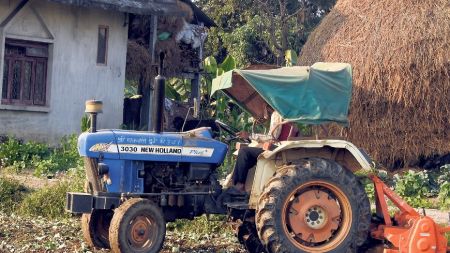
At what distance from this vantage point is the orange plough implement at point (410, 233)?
32.2 ft

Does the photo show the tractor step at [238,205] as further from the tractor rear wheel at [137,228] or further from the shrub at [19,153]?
the shrub at [19,153]

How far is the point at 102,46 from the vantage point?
21359 millimetres

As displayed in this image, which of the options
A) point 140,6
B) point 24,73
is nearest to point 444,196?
point 140,6

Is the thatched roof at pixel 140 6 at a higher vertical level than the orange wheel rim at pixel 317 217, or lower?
higher

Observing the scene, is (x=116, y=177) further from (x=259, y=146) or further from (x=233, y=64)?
(x=233, y=64)

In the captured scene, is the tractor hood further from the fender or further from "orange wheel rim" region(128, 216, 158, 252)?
"orange wheel rim" region(128, 216, 158, 252)

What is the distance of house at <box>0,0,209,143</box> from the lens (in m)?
19.5

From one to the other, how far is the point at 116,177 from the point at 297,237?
210 cm

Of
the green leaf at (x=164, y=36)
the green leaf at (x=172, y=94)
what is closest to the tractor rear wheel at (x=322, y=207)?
the green leaf at (x=164, y=36)

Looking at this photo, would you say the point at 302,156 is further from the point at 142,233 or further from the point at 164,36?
the point at 164,36

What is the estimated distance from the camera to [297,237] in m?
9.90

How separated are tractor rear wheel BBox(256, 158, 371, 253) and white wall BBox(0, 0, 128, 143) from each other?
35.1 feet

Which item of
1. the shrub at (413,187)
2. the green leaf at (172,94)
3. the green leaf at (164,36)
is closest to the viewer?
the shrub at (413,187)

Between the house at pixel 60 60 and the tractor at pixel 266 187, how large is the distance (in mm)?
9691
